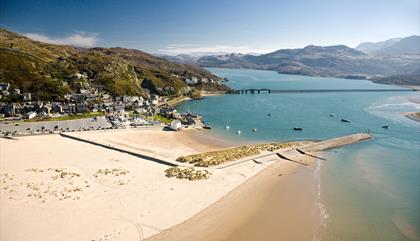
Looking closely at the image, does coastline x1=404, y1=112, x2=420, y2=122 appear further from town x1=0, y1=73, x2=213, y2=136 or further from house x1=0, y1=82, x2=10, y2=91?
house x1=0, y1=82, x2=10, y2=91

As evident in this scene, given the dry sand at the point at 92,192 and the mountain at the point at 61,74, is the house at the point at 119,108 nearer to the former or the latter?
the mountain at the point at 61,74

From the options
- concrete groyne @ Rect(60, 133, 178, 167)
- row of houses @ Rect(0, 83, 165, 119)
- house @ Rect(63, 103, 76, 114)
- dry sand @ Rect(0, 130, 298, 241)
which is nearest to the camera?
dry sand @ Rect(0, 130, 298, 241)

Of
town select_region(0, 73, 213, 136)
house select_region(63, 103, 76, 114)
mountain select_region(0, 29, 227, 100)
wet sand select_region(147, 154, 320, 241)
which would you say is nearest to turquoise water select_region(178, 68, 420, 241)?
wet sand select_region(147, 154, 320, 241)

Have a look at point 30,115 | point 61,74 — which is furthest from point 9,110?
point 61,74

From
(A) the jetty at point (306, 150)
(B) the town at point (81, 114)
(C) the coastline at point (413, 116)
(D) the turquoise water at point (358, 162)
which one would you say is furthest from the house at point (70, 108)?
(C) the coastline at point (413, 116)

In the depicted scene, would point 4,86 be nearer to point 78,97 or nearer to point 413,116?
point 78,97
